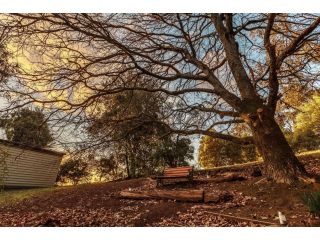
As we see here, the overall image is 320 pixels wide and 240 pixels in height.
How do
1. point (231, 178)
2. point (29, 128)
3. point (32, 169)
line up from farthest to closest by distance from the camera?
point (32, 169), point (231, 178), point (29, 128)

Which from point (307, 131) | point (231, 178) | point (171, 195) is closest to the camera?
point (171, 195)

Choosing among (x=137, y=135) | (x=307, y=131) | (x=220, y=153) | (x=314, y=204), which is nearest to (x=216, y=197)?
(x=314, y=204)

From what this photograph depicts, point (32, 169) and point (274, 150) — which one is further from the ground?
point (32, 169)

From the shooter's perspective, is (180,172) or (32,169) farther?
(32,169)

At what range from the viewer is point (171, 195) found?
5715mm

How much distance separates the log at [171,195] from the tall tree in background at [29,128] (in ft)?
6.39

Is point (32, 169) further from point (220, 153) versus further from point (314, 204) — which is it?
point (314, 204)

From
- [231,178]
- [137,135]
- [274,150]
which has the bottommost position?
[231,178]

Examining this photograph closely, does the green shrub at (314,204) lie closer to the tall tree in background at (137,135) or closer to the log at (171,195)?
the log at (171,195)

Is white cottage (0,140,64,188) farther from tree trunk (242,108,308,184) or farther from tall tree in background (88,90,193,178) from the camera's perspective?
tree trunk (242,108,308,184)

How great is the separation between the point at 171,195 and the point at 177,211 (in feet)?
2.71

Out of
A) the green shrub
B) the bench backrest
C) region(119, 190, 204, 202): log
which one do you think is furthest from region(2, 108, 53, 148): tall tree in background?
the green shrub
